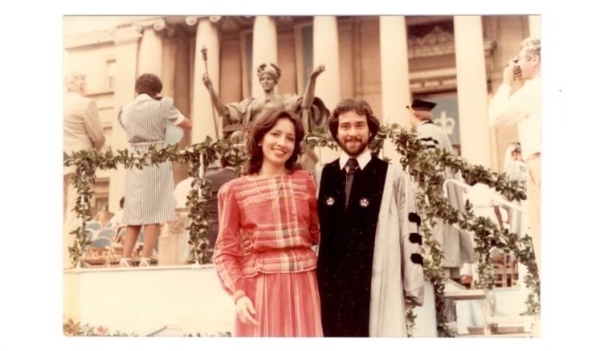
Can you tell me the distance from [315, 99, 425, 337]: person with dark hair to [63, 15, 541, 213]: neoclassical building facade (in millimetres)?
101

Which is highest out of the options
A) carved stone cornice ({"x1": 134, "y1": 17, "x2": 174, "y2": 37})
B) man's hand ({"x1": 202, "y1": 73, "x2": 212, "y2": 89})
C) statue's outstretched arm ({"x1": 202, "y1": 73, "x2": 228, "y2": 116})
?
carved stone cornice ({"x1": 134, "y1": 17, "x2": 174, "y2": 37})

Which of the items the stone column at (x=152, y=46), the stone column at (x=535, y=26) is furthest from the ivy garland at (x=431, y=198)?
the stone column at (x=535, y=26)

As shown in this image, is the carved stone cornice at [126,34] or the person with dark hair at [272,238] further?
the carved stone cornice at [126,34]

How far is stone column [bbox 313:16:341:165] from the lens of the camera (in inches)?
128

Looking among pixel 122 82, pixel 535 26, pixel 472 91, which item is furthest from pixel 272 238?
pixel 535 26

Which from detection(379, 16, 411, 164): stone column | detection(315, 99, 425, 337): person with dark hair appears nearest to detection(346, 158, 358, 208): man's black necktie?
detection(315, 99, 425, 337): person with dark hair

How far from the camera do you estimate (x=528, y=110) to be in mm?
3262

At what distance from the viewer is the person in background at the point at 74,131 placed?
11.0 ft

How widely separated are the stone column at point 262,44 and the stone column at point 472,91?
0.93 m

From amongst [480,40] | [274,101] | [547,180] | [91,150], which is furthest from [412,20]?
[91,150]

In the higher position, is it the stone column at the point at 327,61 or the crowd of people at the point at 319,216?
the stone column at the point at 327,61

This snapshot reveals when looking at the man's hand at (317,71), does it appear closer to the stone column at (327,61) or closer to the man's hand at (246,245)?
the stone column at (327,61)

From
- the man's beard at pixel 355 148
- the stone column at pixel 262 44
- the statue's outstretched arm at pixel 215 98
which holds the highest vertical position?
the stone column at pixel 262 44

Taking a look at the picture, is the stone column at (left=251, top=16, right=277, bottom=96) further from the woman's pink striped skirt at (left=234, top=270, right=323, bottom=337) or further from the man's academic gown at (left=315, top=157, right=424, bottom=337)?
the woman's pink striped skirt at (left=234, top=270, right=323, bottom=337)
